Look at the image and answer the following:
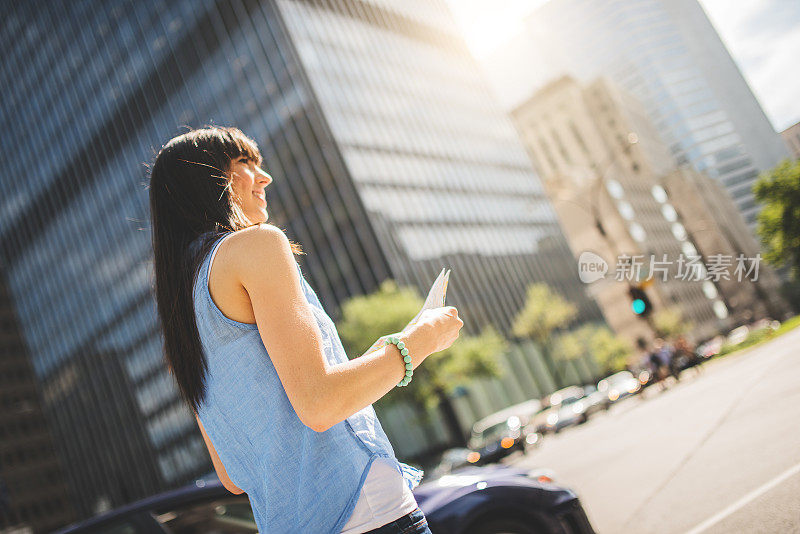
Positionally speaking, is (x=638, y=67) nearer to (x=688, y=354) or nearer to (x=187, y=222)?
(x=688, y=354)

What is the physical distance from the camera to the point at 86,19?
63.1 meters

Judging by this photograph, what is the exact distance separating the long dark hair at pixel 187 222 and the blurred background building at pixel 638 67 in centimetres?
7302

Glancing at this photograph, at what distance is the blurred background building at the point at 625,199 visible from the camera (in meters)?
88.8

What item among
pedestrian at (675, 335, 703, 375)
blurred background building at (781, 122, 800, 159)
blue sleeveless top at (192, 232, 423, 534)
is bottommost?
pedestrian at (675, 335, 703, 375)

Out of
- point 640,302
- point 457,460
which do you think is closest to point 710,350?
point 457,460

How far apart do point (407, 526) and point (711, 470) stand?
501 centimetres

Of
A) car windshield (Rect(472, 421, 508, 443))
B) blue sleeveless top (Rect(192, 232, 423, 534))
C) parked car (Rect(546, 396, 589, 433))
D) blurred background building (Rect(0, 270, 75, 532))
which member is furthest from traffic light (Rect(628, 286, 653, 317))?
blurred background building (Rect(0, 270, 75, 532))

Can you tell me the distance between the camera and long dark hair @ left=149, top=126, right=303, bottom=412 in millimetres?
1455

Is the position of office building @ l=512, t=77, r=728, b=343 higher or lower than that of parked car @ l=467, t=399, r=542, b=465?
higher

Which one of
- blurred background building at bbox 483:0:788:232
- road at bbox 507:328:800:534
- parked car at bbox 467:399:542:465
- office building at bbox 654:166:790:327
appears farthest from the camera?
blurred background building at bbox 483:0:788:232

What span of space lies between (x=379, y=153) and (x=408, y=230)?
6.76m

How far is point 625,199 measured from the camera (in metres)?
98.9

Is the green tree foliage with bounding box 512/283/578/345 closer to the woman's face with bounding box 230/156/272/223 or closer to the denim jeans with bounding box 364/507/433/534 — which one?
the woman's face with bounding box 230/156/272/223

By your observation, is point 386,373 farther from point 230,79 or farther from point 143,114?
point 143,114
